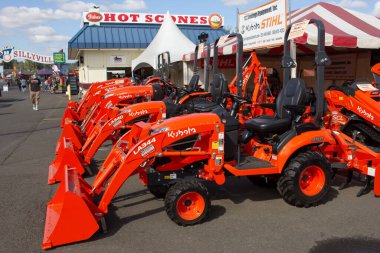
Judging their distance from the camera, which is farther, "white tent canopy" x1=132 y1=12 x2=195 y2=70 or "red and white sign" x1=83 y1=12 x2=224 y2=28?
"red and white sign" x1=83 y1=12 x2=224 y2=28

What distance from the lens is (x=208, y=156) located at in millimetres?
4055

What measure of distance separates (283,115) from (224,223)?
1.69 m

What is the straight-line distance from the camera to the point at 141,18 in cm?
2514

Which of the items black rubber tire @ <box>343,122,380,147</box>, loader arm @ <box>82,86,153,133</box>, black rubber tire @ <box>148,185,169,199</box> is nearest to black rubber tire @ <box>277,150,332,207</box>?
black rubber tire @ <box>148,185,169,199</box>

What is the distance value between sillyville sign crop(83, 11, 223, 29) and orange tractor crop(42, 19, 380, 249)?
19980 mm

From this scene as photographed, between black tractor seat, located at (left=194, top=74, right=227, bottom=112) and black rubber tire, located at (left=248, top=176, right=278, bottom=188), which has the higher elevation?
black tractor seat, located at (left=194, top=74, right=227, bottom=112)

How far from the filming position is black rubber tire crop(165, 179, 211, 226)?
3.70 meters

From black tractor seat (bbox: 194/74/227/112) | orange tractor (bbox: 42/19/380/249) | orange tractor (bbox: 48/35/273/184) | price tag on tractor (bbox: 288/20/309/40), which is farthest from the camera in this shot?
black tractor seat (bbox: 194/74/227/112)

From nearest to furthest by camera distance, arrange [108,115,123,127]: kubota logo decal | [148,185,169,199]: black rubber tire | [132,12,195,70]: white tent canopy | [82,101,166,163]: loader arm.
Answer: [148,185,169,199]: black rubber tire, [82,101,166,163]: loader arm, [108,115,123,127]: kubota logo decal, [132,12,195,70]: white tent canopy

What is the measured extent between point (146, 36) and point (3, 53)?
21806 millimetres

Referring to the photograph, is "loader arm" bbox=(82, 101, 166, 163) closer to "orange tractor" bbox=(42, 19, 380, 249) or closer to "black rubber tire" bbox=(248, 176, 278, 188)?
"orange tractor" bbox=(42, 19, 380, 249)

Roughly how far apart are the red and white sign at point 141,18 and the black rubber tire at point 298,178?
20.7 metres

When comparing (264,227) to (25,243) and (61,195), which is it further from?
(25,243)

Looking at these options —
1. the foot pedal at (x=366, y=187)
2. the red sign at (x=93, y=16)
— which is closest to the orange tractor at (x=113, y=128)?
the foot pedal at (x=366, y=187)
